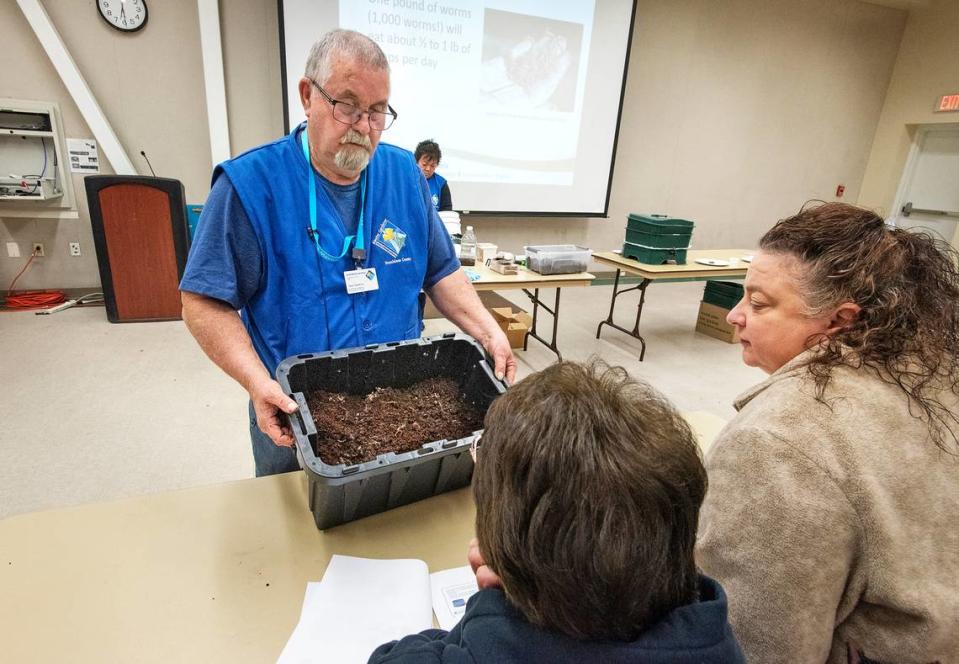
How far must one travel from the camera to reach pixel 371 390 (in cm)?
120

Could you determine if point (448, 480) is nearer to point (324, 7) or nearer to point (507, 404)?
point (507, 404)

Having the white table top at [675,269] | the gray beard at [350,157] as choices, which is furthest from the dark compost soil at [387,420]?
the white table top at [675,269]

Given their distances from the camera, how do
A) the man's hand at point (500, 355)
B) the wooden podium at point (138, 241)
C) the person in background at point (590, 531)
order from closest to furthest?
the person in background at point (590, 531) → the man's hand at point (500, 355) → the wooden podium at point (138, 241)

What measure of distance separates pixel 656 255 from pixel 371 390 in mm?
3079

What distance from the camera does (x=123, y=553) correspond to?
0.89 m

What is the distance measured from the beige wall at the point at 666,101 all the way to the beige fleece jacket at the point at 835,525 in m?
4.52

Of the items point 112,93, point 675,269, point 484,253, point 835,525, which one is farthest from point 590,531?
point 112,93

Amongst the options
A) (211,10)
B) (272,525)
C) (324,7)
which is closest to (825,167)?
(324,7)

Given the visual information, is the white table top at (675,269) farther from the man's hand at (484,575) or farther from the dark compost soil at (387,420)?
the man's hand at (484,575)

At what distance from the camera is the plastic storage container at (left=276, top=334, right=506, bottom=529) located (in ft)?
2.81

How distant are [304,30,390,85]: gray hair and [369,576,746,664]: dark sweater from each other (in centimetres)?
106

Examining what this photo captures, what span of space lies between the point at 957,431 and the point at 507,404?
2.33 ft

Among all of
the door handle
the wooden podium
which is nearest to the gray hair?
the wooden podium

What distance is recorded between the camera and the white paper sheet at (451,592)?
84 centimetres
